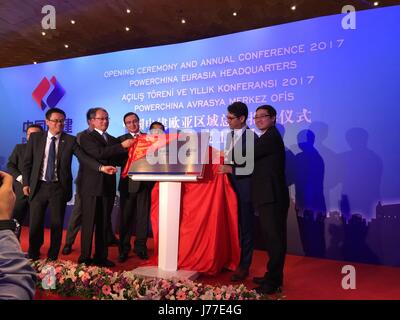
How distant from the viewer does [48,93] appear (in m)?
6.11

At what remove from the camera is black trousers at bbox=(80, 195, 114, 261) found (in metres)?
3.27

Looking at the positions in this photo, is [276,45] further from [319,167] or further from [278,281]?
[278,281]

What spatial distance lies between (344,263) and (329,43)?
243cm

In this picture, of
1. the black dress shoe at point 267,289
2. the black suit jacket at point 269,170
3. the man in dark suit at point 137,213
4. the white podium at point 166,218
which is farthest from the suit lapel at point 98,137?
the black dress shoe at point 267,289

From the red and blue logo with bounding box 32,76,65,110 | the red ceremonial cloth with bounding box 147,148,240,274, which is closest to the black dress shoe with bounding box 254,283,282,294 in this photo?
the red ceremonial cloth with bounding box 147,148,240,274

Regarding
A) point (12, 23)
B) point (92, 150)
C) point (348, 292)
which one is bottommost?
point (348, 292)

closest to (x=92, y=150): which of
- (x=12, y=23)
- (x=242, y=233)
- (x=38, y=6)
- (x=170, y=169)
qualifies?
(x=170, y=169)

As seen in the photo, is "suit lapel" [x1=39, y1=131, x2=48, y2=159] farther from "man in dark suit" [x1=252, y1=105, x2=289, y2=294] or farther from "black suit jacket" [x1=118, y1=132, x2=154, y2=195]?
"man in dark suit" [x1=252, y1=105, x2=289, y2=294]

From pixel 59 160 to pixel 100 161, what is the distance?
0.41 m

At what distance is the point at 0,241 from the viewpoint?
79 cm

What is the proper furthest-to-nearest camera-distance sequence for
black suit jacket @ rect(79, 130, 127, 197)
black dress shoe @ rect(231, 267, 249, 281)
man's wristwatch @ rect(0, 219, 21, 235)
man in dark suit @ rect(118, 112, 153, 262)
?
man in dark suit @ rect(118, 112, 153, 262) → black suit jacket @ rect(79, 130, 127, 197) → black dress shoe @ rect(231, 267, 249, 281) → man's wristwatch @ rect(0, 219, 21, 235)

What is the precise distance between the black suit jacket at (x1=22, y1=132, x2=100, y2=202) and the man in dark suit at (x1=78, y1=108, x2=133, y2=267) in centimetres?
8

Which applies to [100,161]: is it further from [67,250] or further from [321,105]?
[321,105]

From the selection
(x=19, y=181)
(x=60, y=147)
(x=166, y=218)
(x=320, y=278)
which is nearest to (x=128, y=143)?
(x=166, y=218)
